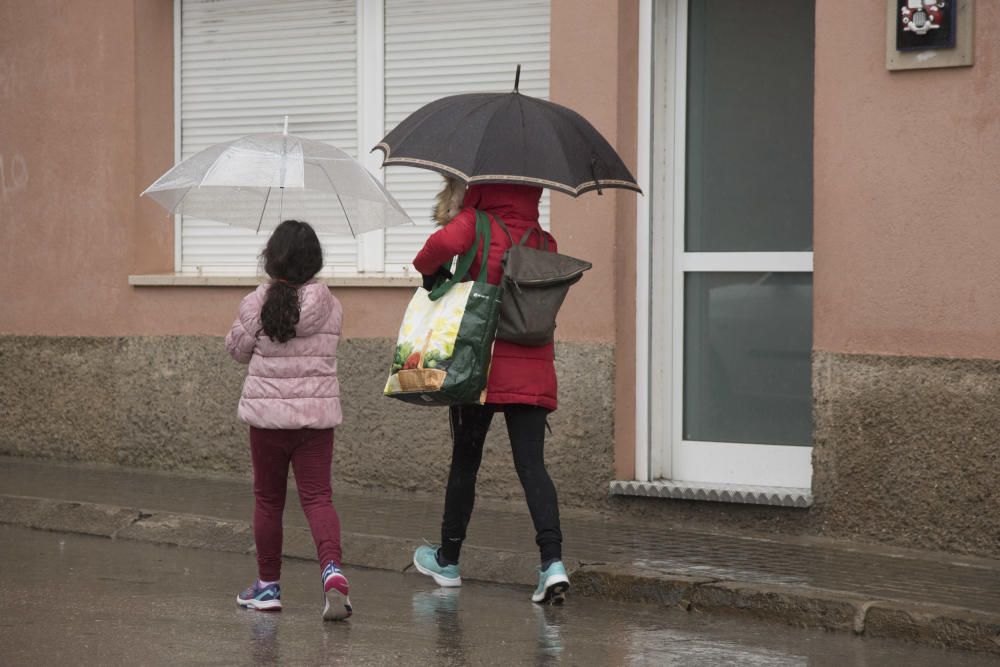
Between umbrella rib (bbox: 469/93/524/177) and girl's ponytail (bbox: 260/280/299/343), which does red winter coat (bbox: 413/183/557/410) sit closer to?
umbrella rib (bbox: 469/93/524/177)

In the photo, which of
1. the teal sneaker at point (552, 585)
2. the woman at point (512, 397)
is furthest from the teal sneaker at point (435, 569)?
the teal sneaker at point (552, 585)

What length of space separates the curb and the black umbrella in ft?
5.74

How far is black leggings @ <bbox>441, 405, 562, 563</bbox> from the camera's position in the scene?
262 inches

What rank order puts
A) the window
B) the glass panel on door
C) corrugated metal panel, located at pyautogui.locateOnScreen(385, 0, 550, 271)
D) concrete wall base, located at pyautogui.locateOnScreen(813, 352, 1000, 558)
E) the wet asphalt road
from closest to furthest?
the wet asphalt road, concrete wall base, located at pyautogui.locateOnScreen(813, 352, 1000, 558), the glass panel on door, corrugated metal panel, located at pyautogui.locateOnScreen(385, 0, 550, 271), the window

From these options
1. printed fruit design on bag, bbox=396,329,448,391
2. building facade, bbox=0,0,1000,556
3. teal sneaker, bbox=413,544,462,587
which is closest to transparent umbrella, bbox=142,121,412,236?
printed fruit design on bag, bbox=396,329,448,391

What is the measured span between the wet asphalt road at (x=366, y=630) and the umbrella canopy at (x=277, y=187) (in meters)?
1.67

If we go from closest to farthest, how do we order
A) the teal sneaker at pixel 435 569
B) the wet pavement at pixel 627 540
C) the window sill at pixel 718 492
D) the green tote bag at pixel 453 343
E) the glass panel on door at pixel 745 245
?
the green tote bag at pixel 453 343, the wet pavement at pixel 627 540, the teal sneaker at pixel 435 569, the window sill at pixel 718 492, the glass panel on door at pixel 745 245

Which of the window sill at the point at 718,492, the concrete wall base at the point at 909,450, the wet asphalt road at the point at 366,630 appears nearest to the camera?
the wet asphalt road at the point at 366,630

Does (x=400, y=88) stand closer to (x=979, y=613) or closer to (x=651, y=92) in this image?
(x=651, y=92)

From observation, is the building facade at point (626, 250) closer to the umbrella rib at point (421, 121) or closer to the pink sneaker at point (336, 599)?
the umbrella rib at point (421, 121)

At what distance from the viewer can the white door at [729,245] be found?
8719 millimetres

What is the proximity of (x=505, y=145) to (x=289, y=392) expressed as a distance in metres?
1.31

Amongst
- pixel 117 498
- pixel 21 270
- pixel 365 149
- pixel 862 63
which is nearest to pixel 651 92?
pixel 862 63

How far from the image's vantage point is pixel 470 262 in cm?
650
